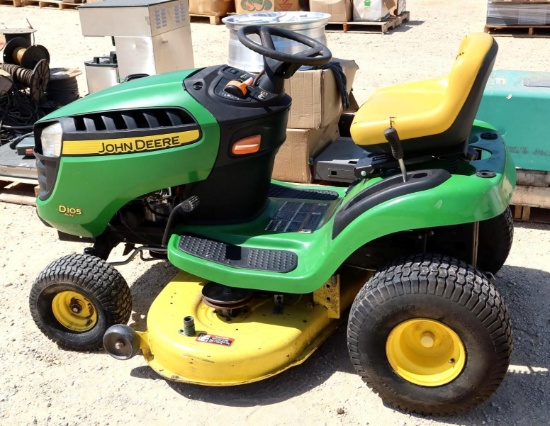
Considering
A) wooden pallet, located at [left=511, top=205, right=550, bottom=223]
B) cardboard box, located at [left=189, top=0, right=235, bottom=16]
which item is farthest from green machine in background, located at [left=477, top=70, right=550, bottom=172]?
cardboard box, located at [left=189, top=0, right=235, bottom=16]

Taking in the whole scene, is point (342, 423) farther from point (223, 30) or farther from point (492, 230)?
point (223, 30)

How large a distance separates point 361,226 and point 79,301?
4.63 ft

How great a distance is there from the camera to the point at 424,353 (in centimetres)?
264

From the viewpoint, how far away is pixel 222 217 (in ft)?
10.2

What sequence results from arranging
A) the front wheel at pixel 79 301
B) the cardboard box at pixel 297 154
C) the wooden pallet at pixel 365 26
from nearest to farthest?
the front wheel at pixel 79 301, the cardboard box at pixel 297 154, the wooden pallet at pixel 365 26

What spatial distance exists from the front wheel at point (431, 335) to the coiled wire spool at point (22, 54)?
4.64 metres

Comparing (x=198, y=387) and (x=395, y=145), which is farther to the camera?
(x=198, y=387)

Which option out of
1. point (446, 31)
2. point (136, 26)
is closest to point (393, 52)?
point (446, 31)

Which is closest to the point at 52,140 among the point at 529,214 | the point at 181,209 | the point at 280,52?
the point at 181,209

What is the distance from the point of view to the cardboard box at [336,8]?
970 centimetres

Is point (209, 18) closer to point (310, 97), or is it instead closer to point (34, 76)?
point (34, 76)

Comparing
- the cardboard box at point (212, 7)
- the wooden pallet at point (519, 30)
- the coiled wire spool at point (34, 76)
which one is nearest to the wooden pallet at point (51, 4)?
the cardboard box at point (212, 7)

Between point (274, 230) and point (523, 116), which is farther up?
point (523, 116)

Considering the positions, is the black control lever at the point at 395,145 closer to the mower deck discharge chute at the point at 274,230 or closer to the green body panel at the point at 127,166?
the mower deck discharge chute at the point at 274,230
